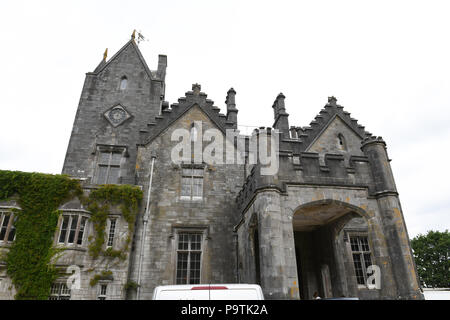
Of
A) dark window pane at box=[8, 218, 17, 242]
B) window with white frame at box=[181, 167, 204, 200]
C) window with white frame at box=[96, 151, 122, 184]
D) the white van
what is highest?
window with white frame at box=[96, 151, 122, 184]

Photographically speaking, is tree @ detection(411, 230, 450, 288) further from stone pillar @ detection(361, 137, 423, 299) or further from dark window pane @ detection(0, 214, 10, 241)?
dark window pane @ detection(0, 214, 10, 241)

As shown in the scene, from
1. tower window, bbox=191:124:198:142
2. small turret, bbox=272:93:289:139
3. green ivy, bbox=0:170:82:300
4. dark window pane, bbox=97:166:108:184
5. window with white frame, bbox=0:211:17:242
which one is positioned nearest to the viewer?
green ivy, bbox=0:170:82:300

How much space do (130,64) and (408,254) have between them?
867 inches

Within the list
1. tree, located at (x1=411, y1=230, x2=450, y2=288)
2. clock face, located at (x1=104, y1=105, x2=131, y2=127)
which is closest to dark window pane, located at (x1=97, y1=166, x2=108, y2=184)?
clock face, located at (x1=104, y1=105, x2=131, y2=127)

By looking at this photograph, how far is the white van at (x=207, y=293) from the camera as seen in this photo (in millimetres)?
4727

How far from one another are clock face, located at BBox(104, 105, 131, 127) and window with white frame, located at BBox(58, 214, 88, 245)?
7.80m

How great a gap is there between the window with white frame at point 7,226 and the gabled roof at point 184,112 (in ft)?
25.3

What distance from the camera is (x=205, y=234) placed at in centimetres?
1659

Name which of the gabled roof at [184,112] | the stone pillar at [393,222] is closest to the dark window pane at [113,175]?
the gabled roof at [184,112]

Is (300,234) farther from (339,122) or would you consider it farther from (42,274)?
(42,274)

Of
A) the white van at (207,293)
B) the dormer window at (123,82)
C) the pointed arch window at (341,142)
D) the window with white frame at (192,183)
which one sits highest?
the dormer window at (123,82)

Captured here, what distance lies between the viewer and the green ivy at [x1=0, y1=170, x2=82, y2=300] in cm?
1334

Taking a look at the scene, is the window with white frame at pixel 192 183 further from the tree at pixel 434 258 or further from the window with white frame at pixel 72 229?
A: the tree at pixel 434 258

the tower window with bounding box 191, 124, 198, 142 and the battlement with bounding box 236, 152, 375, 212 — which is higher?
the tower window with bounding box 191, 124, 198, 142
